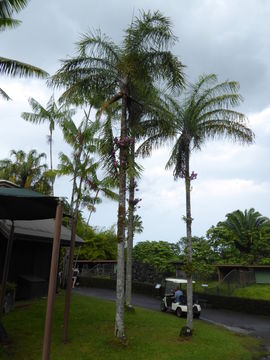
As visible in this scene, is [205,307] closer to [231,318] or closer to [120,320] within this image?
[231,318]

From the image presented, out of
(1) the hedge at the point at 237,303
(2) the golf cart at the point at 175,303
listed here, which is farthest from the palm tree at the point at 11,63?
(1) the hedge at the point at 237,303

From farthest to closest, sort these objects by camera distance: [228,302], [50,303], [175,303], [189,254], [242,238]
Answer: [242,238]
[228,302]
[175,303]
[189,254]
[50,303]

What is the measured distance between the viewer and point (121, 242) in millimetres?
10664

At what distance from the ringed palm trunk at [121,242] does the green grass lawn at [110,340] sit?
556 millimetres

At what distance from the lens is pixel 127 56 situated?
11.4 m

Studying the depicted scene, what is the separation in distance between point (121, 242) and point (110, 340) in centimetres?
306

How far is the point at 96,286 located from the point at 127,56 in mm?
27007

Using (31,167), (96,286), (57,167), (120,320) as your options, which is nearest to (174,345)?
(120,320)

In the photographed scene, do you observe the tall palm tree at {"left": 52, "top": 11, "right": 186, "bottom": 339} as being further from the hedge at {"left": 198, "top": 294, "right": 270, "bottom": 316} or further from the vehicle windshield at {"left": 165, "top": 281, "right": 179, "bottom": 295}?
the hedge at {"left": 198, "top": 294, "right": 270, "bottom": 316}

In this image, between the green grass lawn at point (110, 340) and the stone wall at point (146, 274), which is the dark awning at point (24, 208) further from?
the stone wall at point (146, 274)

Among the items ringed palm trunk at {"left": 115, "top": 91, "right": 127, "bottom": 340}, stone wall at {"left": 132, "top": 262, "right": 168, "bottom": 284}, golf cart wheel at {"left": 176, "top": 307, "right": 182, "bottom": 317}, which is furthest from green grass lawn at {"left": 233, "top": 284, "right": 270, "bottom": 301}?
ringed palm trunk at {"left": 115, "top": 91, "right": 127, "bottom": 340}

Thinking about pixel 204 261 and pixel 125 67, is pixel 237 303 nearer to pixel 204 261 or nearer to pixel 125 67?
pixel 204 261

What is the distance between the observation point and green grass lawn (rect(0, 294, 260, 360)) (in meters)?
8.77

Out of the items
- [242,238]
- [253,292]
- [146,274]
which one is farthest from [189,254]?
[242,238]
